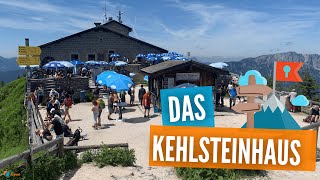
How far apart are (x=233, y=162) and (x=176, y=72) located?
15.6 meters

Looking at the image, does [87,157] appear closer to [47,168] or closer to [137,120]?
[47,168]

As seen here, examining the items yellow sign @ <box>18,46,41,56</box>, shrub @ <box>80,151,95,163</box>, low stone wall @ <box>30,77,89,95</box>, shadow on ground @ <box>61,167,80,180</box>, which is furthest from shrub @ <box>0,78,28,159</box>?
shadow on ground @ <box>61,167,80,180</box>

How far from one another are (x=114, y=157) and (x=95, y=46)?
1292 inches

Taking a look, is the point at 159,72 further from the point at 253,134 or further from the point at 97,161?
the point at 253,134

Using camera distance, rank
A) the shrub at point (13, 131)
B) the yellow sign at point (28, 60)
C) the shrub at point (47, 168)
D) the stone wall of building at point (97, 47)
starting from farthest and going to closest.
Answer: the stone wall of building at point (97, 47) → the shrub at point (13, 131) → the yellow sign at point (28, 60) → the shrub at point (47, 168)

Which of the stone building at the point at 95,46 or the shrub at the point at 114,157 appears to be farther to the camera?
the stone building at the point at 95,46

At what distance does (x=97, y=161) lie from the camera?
32.7 feet

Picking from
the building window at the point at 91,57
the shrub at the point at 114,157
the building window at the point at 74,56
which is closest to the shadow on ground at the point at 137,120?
the shrub at the point at 114,157

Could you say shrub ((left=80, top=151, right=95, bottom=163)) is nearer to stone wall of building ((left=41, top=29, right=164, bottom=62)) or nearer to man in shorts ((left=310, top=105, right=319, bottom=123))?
man in shorts ((left=310, top=105, right=319, bottom=123))

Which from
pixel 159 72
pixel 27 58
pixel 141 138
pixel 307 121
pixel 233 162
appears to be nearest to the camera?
pixel 233 162

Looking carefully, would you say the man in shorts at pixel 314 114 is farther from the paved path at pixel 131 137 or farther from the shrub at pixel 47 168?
the shrub at pixel 47 168

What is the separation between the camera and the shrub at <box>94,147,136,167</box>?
9.95 metres

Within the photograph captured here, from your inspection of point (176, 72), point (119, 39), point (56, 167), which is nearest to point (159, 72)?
point (176, 72)

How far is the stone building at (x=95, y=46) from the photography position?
39.5m
